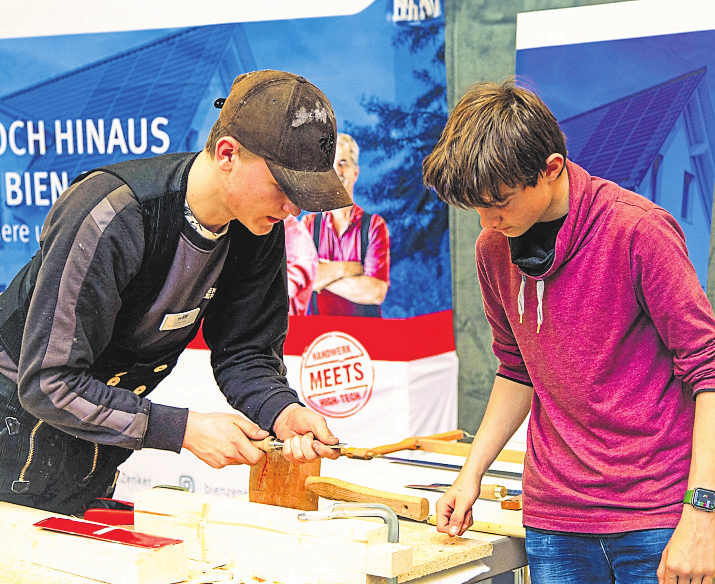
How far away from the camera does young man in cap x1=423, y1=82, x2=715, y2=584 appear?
142 cm

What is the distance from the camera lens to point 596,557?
5.04ft

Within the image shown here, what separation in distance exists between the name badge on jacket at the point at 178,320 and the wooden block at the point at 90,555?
411mm

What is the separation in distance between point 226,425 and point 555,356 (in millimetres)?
596

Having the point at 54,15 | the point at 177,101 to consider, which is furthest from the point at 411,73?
the point at 54,15

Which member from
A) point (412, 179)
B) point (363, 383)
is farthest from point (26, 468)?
point (412, 179)

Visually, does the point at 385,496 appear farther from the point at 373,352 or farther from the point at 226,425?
the point at 373,352

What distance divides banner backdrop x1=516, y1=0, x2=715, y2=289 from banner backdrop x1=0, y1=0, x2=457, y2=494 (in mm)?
398

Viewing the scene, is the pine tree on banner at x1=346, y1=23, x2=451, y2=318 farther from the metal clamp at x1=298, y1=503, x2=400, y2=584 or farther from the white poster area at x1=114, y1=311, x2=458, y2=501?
the metal clamp at x1=298, y1=503, x2=400, y2=584

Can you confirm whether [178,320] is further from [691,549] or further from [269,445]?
[691,549]

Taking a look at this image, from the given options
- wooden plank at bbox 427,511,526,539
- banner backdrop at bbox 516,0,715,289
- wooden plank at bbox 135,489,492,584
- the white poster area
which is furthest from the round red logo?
wooden plank at bbox 135,489,492,584

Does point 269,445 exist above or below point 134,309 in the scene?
below

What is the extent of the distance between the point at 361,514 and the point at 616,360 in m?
0.51

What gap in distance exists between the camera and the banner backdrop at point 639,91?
2.75m

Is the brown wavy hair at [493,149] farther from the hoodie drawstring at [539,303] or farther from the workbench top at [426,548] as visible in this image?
→ the workbench top at [426,548]
